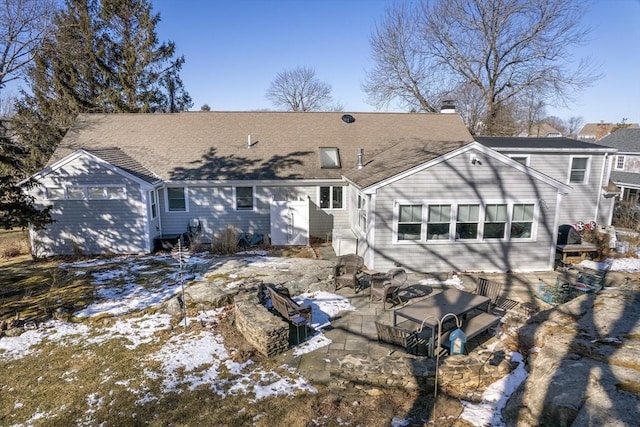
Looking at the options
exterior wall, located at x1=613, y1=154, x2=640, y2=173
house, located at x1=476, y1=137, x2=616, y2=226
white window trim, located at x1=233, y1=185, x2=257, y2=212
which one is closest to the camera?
white window trim, located at x1=233, y1=185, x2=257, y2=212

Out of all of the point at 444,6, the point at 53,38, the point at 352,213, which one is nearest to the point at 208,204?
the point at 352,213

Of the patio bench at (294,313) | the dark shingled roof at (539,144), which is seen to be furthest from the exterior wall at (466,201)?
the dark shingled roof at (539,144)

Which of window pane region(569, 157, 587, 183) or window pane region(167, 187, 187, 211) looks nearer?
window pane region(167, 187, 187, 211)

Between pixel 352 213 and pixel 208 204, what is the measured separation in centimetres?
649

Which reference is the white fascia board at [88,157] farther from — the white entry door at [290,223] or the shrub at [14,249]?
the white entry door at [290,223]

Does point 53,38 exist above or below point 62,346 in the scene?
above

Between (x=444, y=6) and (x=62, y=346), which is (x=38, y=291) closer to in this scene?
(x=62, y=346)

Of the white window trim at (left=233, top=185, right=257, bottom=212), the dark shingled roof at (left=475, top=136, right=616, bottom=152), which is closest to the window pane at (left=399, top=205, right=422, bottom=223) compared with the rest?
the white window trim at (left=233, top=185, right=257, bottom=212)

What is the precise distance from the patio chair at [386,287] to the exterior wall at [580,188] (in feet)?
37.6

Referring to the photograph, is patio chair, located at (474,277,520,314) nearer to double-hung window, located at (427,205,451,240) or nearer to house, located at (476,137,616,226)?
double-hung window, located at (427,205,451,240)

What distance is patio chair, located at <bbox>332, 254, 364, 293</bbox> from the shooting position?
439 inches

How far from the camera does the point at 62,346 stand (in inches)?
329

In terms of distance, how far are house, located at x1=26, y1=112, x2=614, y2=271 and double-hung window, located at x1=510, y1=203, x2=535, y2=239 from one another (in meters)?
0.04

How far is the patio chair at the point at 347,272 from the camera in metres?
11.2
